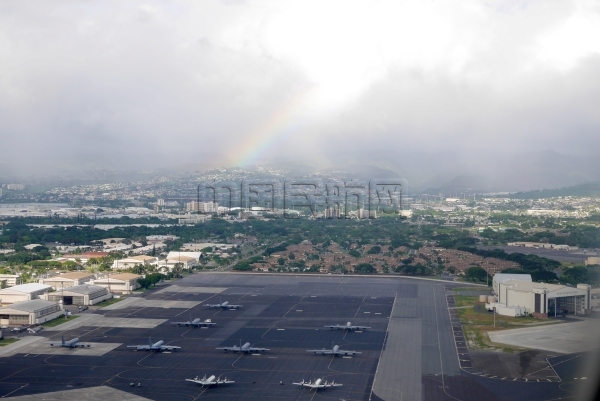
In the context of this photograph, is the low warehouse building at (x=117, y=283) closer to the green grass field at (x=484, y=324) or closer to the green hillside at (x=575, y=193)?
the green grass field at (x=484, y=324)

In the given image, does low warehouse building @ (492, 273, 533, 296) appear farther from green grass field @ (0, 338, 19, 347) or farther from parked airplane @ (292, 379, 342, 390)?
green grass field @ (0, 338, 19, 347)

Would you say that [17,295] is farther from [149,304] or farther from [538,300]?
[538,300]

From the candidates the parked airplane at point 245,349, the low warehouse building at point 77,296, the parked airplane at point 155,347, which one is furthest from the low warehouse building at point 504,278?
the low warehouse building at point 77,296

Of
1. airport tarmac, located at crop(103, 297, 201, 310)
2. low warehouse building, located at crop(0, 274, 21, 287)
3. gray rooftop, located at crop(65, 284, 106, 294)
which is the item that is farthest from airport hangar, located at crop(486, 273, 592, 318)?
low warehouse building, located at crop(0, 274, 21, 287)

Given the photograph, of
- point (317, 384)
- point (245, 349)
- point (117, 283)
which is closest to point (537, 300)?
point (245, 349)

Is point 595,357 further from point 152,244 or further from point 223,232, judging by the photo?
point 223,232
